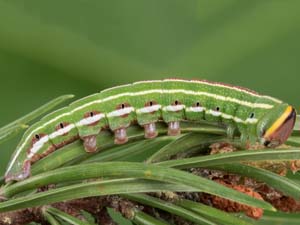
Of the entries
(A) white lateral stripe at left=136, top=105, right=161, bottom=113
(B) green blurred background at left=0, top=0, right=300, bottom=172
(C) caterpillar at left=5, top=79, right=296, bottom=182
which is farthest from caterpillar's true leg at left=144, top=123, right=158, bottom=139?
(B) green blurred background at left=0, top=0, right=300, bottom=172

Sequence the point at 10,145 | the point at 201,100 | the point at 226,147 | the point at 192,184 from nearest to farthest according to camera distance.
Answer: the point at 192,184, the point at 226,147, the point at 201,100, the point at 10,145

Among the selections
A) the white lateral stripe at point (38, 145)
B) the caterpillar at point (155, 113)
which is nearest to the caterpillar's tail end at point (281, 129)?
the caterpillar at point (155, 113)

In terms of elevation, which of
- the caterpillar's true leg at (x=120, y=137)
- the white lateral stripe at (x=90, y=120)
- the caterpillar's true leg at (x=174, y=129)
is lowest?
the caterpillar's true leg at (x=120, y=137)

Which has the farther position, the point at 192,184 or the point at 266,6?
the point at 266,6

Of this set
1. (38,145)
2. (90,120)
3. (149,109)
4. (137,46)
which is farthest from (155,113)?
(137,46)

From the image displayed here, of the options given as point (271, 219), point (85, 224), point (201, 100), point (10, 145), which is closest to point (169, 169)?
point (85, 224)

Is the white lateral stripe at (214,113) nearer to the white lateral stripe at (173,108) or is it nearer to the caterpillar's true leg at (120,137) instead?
the white lateral stripe at (173,108)

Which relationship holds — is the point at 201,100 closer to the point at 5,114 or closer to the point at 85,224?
the point at 85,224
